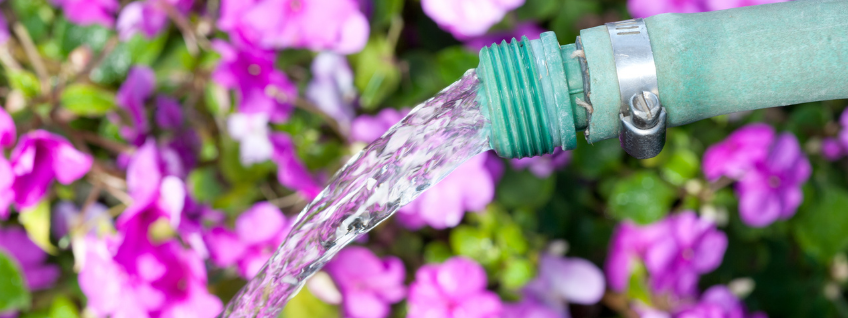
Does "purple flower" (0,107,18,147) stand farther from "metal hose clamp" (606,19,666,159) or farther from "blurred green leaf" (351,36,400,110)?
"metal hose clamp" (606,19,666,159)

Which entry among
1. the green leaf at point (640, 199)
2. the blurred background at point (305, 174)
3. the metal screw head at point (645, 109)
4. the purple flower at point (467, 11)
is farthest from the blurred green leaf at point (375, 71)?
the metal screw head at point (645, 109)

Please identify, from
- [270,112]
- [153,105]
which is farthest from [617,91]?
[153,105]

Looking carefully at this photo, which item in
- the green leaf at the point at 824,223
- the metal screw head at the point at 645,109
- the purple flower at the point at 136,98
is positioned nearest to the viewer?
the metal screw head at the point at 645,109

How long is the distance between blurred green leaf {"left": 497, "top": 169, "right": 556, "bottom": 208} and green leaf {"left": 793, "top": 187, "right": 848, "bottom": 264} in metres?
0.43

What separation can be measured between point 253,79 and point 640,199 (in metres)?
0.51

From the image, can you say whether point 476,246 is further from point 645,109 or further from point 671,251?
point 645,109

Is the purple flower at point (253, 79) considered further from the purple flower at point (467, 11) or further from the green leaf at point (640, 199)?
the green leaf at point (640, 199)

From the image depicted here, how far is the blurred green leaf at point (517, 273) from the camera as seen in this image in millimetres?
799

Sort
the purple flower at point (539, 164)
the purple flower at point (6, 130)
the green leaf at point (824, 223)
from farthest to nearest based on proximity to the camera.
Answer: the green leaf at point (824, 223)
the purple flower at point (539, 164)
the purple flower at point (6, 130)

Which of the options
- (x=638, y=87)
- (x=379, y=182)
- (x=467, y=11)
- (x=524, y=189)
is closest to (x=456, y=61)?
(x=467, y=11)

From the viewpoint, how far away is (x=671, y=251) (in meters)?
0.88

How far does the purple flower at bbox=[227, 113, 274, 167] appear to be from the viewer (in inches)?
30.2

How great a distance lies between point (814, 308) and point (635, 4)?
626mm

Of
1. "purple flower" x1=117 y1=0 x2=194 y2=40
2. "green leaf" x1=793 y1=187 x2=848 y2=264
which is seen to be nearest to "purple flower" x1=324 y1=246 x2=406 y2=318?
"purple flower" x1=117 y1=0 x2=194 y2=40
